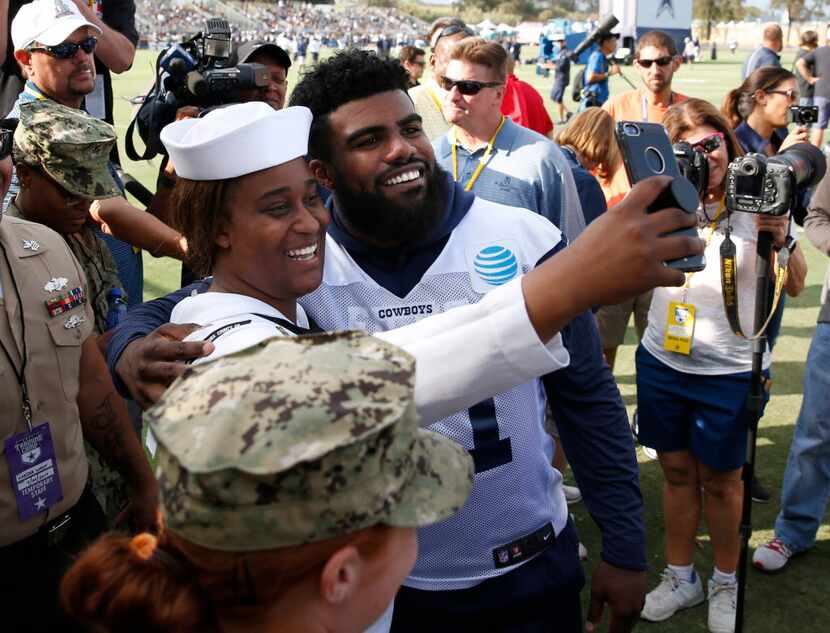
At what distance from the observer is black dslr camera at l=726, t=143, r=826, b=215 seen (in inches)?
116

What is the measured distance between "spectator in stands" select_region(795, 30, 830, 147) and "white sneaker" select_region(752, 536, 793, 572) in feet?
29.3

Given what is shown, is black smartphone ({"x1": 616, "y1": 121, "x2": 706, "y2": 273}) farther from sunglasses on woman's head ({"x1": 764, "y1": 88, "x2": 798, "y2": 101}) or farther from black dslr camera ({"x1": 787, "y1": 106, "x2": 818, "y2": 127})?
sunglasses on woman's head ({"x1": 764, "y1": 88, "x2": 798, "y2": 101})

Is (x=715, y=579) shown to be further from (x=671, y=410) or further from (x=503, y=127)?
(x=503, y=127)

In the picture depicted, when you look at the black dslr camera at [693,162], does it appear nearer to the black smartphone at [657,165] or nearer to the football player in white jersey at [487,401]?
the football player in white jersey at [487,401]

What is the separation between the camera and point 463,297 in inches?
81.8

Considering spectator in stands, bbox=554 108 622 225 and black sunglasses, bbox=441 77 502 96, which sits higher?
black sunglasses, bbox=441 77 502 96

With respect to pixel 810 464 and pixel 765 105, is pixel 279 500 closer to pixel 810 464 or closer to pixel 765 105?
pixel 810 464

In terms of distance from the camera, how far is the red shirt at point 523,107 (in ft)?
20.9

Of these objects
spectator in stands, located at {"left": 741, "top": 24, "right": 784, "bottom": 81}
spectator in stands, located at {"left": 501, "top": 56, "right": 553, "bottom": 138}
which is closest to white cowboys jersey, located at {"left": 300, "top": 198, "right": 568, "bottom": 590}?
spectator in stands, located at {"left": 501, "top": 56, "right": 553, "bottom": 138}

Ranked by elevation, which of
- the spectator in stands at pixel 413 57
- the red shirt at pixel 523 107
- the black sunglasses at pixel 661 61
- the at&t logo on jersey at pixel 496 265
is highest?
the at&t logo on jersey at pixel 496 265

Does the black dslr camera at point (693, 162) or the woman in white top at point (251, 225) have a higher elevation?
the woman in white top at point (251, 225)

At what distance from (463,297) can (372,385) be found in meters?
1.03

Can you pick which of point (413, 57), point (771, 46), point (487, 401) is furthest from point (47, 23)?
point (771, 46)

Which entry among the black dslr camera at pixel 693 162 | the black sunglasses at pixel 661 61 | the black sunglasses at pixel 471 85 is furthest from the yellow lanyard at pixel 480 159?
the black sunglasses at pixel 661 61
